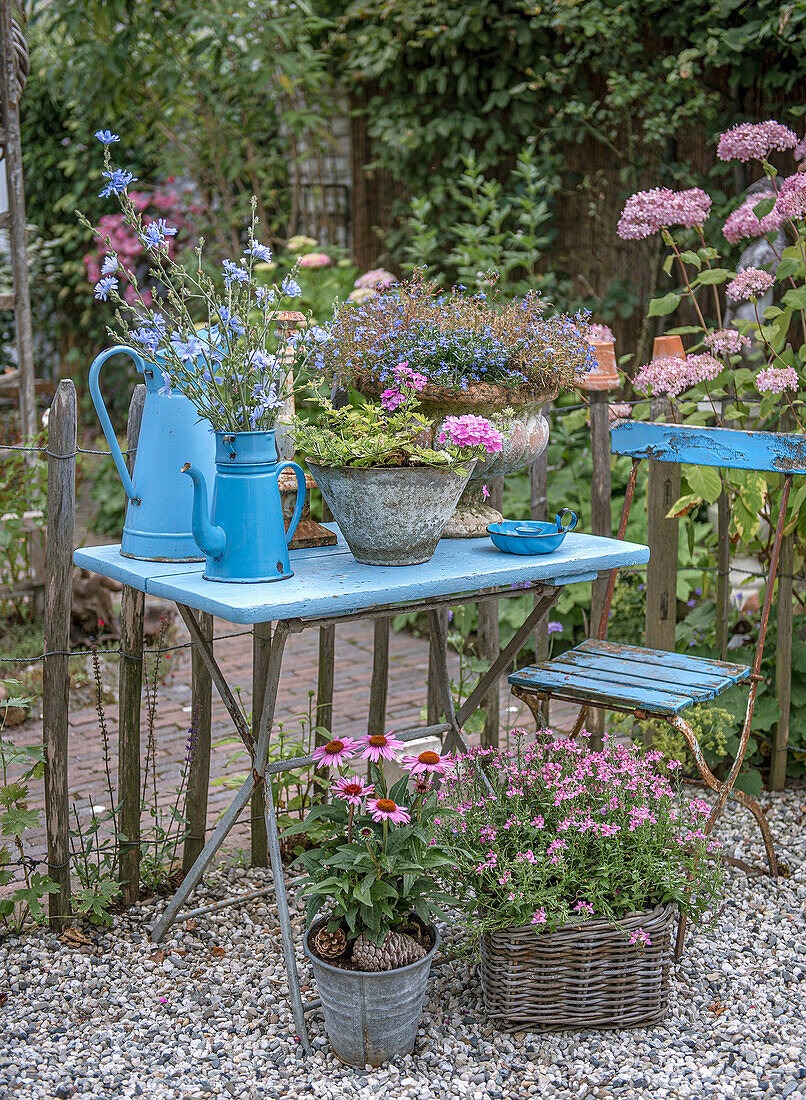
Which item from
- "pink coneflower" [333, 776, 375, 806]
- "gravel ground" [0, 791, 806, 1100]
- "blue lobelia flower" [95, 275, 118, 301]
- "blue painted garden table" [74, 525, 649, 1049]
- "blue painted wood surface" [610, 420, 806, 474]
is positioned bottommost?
"gravel ground" [0, 791, 806, 1100]

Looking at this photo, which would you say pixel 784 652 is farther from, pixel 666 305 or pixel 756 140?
pixel 756 140

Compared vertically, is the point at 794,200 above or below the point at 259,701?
above

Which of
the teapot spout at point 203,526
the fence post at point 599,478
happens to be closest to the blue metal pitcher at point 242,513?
the teapot spout at point 203,526

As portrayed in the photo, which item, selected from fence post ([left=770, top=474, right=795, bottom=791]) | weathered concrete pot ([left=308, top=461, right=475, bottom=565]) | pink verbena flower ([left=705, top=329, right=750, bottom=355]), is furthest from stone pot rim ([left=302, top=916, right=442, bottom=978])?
pink verbena flower ([left=705, top=329, right=750, bottom=355])

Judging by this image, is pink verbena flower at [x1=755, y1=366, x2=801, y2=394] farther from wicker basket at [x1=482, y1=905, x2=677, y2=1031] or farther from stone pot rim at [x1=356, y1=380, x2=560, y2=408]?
wicker basket at [x1=482, y1=905, x2=677, y2=1031]

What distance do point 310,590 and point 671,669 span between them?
1154mm

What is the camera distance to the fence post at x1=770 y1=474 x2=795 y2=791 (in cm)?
360

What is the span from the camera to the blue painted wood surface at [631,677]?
2689 millimetres

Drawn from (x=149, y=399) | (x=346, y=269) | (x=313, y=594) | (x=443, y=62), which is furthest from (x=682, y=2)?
(x=313, y=594)

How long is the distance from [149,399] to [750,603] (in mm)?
2842

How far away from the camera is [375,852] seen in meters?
2.37

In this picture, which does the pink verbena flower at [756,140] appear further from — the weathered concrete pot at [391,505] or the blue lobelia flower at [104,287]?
the blue lobelia flower at [104,287]

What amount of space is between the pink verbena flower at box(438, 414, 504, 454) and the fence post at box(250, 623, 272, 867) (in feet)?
2.42

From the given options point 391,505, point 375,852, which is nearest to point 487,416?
point 391,505
